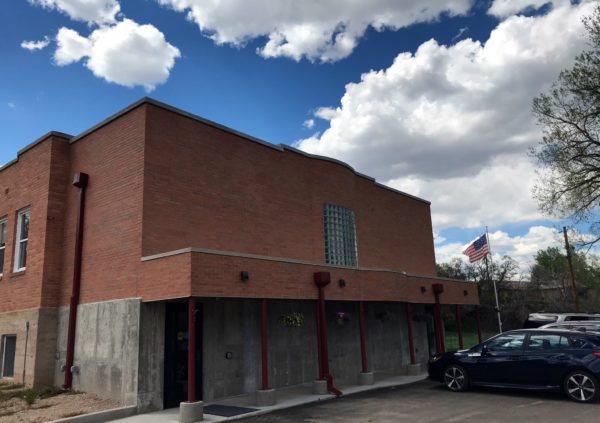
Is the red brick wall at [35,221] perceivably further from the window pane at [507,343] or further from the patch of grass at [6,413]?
the window pane at [507,343]

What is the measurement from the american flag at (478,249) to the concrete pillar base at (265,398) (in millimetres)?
13898

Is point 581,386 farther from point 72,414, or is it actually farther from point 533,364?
point 72,414

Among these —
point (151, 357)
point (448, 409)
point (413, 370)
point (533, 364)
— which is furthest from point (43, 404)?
point (533, 364)

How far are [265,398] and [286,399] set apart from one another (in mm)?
1002

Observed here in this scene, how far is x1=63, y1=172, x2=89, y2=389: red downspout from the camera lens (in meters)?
13.0

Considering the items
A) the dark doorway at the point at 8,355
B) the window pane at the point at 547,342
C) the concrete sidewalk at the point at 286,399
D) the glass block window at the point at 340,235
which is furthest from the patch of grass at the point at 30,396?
the window pane at the point at 547,342

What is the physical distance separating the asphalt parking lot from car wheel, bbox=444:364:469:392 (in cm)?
21

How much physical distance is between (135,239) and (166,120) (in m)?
3.40

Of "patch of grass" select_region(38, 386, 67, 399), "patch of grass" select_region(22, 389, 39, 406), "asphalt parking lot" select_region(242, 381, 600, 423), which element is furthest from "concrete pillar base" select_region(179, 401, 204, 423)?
"patch of grass" select_region(38, 386, 67, 399)

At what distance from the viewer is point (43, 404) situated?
1145 centimetres

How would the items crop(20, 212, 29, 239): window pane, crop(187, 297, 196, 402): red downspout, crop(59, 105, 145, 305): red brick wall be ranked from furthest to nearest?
crop(20, 212, 29, 239): window pane < crop(59, 105, 145, 305): red brick wall < crop(187, 297, 196, 402): red downspout

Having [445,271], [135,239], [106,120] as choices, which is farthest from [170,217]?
[445,271]

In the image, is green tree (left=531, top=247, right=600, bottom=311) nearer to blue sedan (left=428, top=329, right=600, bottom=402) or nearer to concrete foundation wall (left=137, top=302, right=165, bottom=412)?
blue sedan (left=428, top=329, right=600, bottom=402)

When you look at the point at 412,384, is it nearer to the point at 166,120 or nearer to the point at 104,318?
the point at 104,318
